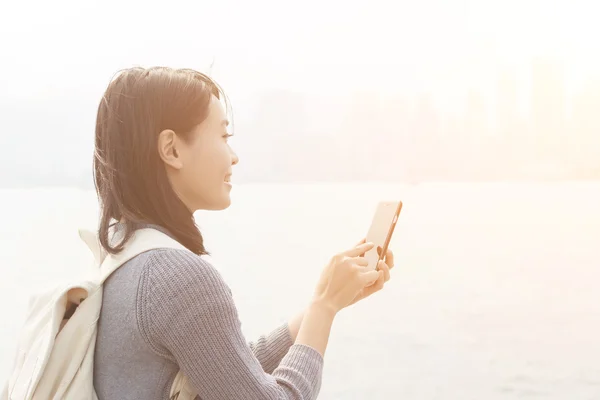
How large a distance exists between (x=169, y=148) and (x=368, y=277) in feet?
0.87

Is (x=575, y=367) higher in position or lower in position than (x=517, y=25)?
lower

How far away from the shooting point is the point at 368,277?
0.81m

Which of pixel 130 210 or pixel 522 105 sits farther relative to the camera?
pixel 522 105

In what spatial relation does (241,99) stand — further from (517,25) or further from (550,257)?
(550,257)

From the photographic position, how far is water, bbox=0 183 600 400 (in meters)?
1.79

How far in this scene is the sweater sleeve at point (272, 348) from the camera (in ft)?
2.97

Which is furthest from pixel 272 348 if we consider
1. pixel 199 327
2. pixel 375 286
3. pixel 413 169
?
pixel 413 169

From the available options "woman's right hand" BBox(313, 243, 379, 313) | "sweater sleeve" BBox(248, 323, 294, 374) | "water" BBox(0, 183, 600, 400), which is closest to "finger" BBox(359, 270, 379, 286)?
"woman's right hand" BBox(313, 243, 379, 313)

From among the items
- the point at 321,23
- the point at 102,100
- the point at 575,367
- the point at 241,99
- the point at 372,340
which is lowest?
the point at 575,367

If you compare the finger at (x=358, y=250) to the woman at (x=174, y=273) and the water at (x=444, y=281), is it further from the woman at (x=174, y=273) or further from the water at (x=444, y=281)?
the water at (x=444, y=281)

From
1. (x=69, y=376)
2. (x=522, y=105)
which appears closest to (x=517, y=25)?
(x=522, y=105)

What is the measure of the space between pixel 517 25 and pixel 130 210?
4.50 ft

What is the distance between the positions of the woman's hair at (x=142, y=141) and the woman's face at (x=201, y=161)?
0.03ft

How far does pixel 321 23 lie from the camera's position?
1.78 metres
